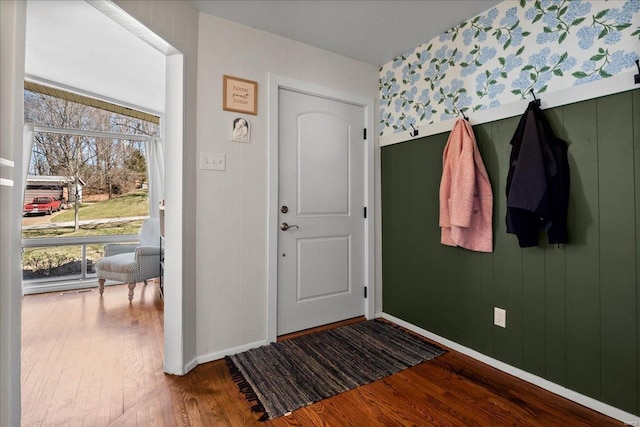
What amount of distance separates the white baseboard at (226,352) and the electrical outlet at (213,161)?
129cm

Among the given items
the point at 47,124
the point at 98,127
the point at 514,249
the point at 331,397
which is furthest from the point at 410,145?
the point at 47,124

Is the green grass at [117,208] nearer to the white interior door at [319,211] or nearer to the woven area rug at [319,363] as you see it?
the white interior door at [319,211]

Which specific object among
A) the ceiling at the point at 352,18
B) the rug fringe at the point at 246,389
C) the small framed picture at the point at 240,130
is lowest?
the rug fringe at the point at 246,389

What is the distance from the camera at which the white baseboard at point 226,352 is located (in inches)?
82.0

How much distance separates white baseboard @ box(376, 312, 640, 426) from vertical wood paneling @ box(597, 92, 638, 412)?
43 mm

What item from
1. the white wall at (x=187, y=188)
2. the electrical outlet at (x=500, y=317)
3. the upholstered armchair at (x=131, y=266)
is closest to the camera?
the white wall at (x=187, y=188)

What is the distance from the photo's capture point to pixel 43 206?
371cm

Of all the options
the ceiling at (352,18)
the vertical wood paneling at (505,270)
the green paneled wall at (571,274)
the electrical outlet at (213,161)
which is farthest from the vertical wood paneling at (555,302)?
the electrical outlet at (213,161)

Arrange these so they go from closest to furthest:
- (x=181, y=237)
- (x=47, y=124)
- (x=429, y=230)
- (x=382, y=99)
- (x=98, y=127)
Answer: (x=181, y=237) < (x=429, y=230) < (x=382, y=99) < (x=47, y=124) < (x=98, y=127)

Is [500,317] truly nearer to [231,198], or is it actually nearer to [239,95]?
[231,198]

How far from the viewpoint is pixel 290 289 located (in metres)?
2.51

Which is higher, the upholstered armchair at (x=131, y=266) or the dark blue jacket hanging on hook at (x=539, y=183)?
the dark blue jacket hanging on hook at (x=539, y=183)

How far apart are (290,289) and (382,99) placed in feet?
6.45

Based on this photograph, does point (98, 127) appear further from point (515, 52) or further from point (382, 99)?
point (515, 52)
